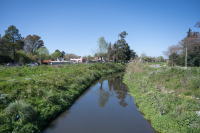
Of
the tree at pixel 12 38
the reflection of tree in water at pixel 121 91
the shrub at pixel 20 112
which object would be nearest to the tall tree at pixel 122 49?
the reflection of tree in water at pixel 121 91

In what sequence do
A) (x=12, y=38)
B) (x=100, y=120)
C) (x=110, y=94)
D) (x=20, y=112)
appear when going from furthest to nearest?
1. (x=12, y=38)
2. (x=110, y=94)
3. (x=100, y=120)
4. (x=20, y=112)

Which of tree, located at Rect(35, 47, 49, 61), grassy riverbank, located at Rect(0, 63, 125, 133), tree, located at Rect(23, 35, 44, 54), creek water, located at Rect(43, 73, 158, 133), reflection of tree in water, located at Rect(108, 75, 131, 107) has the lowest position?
creek water, located at Rect(43, 73, 158, 133)

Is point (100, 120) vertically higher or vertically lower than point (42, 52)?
lower

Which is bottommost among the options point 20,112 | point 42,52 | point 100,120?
point 100,120

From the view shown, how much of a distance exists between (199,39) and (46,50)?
56.8 metres

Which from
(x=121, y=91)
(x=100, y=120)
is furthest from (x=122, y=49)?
(x=100, y=120)

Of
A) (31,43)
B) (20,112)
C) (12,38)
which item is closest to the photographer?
(20,112)

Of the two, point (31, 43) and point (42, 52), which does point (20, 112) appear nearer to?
point (42, 52)

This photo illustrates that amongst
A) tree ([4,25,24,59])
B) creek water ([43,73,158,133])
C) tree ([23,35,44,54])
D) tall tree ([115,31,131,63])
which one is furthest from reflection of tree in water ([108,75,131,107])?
tree ([23,35,44,54])

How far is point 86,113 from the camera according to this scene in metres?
10.7

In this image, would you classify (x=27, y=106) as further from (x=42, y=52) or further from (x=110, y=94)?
(x=42, y=52)

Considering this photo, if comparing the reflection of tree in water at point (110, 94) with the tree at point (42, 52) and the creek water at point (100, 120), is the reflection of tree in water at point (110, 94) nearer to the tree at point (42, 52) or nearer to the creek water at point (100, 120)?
the creek water at point (100, 120)

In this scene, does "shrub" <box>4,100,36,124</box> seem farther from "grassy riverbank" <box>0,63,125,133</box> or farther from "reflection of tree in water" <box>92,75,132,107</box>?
"reflection of tree in water" <box>92,75,132,107</box>

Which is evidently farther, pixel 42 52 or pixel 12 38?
pixel 42 52
